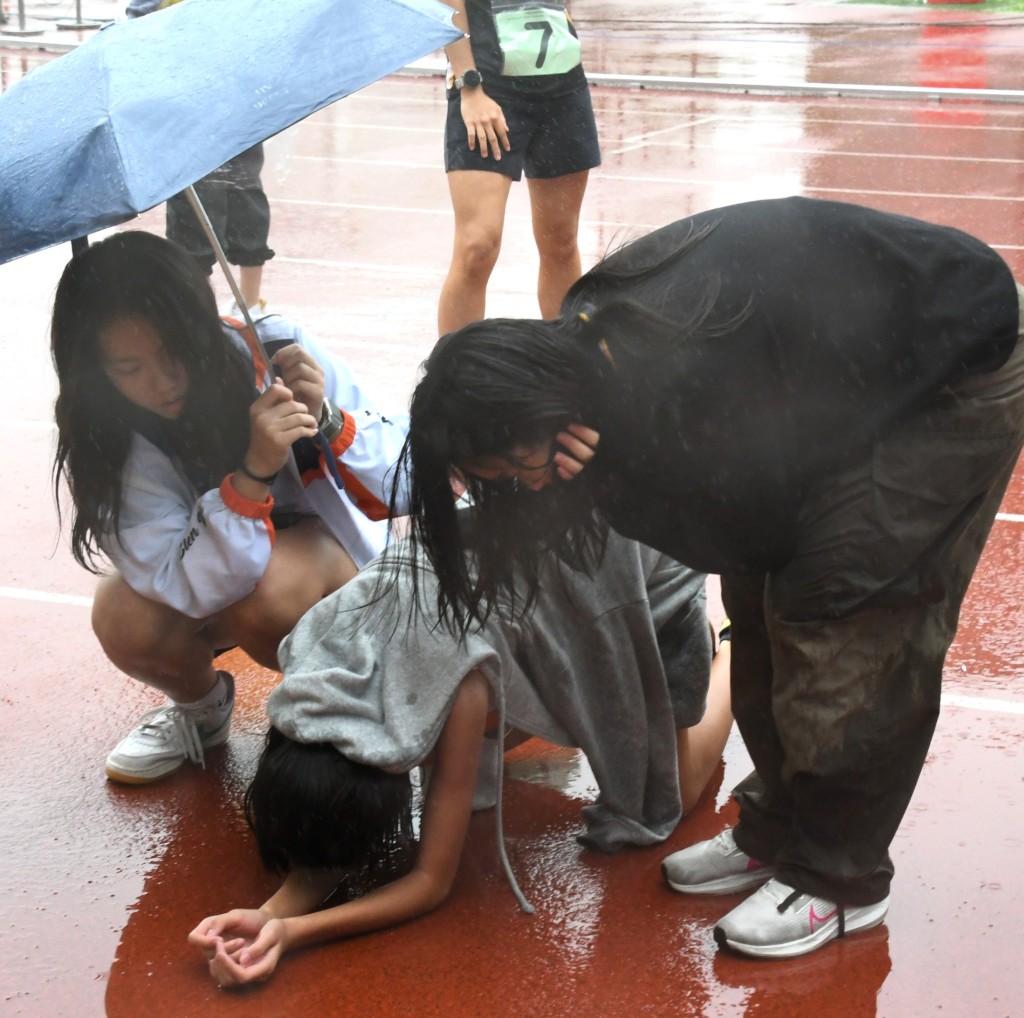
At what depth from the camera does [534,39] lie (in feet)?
15.8

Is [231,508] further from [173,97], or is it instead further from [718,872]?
[718,872]

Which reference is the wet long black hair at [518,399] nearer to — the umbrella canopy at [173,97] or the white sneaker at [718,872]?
the umbrella canopy at [173,97]

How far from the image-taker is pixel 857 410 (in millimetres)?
2205

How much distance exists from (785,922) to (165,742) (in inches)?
55.3

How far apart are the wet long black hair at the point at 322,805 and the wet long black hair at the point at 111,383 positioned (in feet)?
2.17

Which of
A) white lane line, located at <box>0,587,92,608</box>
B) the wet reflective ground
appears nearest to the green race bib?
the wet reflective ground

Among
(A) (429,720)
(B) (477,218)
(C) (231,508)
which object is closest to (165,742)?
(C) (231,508)

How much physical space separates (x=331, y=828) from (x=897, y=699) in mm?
955

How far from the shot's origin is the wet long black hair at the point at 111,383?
2.69 metres

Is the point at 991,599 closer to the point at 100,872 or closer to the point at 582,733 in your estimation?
the point at 582,733

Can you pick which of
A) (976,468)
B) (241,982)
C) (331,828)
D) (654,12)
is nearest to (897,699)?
(976,468)

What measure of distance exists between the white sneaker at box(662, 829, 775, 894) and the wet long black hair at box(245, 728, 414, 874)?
A: 0.55 metres

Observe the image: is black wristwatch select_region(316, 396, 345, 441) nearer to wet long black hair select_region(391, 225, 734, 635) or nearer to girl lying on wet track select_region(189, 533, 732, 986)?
girl lying on wet track select_region(189, 533, 732, 986)

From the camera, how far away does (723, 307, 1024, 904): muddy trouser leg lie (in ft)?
7.29
